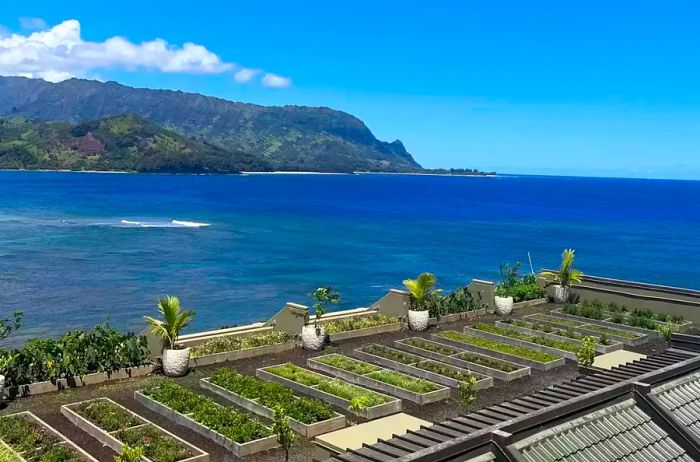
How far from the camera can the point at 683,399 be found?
→ 11109 millimetres

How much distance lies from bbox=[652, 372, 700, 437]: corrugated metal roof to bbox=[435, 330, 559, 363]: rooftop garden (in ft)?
35.2

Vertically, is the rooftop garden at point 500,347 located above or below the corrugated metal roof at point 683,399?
below

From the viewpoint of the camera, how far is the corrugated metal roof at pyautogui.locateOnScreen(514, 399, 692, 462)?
9.05m

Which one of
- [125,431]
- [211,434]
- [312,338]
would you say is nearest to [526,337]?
[312,338]

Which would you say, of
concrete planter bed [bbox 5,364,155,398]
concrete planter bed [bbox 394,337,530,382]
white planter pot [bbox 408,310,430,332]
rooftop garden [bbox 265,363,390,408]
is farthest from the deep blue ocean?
rooftop garden [bbox 265,363,390,408]

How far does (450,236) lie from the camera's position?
9669cm

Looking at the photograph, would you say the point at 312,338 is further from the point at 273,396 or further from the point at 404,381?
the point at 273,396

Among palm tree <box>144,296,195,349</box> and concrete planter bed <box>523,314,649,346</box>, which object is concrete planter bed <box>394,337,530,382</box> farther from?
palm tree <box>144,296,195,349</box>

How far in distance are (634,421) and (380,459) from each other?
13.6 feet

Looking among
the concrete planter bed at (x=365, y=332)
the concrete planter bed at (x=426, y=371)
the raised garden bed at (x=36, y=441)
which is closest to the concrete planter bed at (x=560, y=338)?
the concrete planter bed at (x=365, y=332)

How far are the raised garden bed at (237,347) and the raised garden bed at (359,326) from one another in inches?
71.3

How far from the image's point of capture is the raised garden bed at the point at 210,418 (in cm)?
1531

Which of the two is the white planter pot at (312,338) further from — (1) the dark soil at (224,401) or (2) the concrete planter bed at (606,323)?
(2) the concrete planter bed at (606,323)

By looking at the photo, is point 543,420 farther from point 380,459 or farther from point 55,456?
point 55,456
